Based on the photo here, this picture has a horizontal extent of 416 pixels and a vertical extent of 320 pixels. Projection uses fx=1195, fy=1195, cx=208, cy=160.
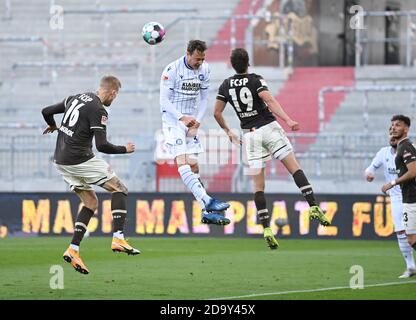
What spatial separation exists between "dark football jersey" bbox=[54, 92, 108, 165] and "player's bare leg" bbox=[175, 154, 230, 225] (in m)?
1.45

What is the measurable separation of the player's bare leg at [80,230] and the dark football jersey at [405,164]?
3.97 meters

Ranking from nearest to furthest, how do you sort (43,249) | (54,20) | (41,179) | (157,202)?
(43,249) < (157,202) < (41,179) < (54,20)

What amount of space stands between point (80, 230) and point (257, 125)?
274 centimetres

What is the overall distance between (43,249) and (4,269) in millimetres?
3969

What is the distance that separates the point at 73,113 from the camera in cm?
1460

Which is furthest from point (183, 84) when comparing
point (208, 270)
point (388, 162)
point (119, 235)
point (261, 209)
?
point (388, 162)

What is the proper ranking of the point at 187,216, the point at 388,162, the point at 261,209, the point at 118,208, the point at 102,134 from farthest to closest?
1. the point at 187,216
2. the point at 388,162
3. the point at 261,209
4. the point at 118,208
5. the point at 102,134

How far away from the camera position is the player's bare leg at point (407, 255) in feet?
52.9

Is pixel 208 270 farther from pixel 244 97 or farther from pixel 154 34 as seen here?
pixel 154 34

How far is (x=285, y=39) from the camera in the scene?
28.6m

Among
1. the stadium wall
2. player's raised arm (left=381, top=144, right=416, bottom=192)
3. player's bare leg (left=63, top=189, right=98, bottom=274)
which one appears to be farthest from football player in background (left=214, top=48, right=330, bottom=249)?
the stadium wall
